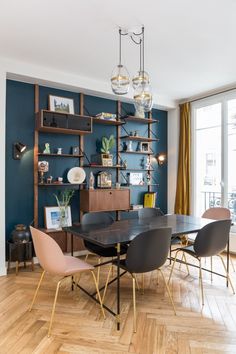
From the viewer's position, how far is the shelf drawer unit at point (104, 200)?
13.4 ft

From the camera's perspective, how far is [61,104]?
409 cm

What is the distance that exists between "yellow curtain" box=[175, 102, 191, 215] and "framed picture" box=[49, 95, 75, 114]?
2.23 meters

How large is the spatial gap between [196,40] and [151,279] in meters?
2.87

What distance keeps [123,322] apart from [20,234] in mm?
1843

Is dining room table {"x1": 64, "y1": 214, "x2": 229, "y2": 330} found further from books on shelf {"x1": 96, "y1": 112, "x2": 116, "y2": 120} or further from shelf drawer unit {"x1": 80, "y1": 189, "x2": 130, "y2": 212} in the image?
books on shelf {"x1": 96, "y1": 112, "x2": 116, "y2": 120}

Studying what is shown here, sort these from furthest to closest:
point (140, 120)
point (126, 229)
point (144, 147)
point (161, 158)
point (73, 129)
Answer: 1. point (161, 158)
2. point (144, 147)
3. point (140, 120)
4. point (73, 129)
5. point (126, 229)

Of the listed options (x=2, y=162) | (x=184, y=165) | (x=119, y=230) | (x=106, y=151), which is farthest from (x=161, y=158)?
(x=2, y=162)

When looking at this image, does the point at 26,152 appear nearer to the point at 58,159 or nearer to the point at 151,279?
the point at 58,159

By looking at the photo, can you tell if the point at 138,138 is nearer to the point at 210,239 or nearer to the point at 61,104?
the point at 61,104

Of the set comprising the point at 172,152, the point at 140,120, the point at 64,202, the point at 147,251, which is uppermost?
the point at 140,120

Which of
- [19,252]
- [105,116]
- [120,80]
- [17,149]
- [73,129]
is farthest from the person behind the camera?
[105,116]

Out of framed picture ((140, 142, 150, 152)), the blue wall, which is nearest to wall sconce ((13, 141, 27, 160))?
the blue wall

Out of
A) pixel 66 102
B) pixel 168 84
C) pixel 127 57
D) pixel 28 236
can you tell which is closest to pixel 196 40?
pixel 127 57

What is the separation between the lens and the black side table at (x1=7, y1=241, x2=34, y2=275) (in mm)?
3387
